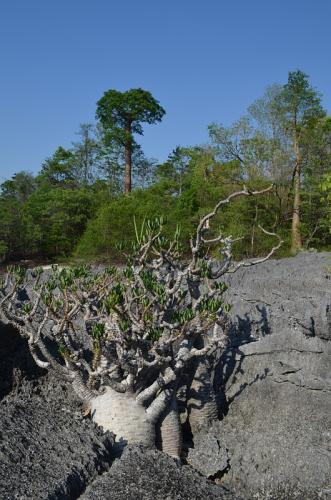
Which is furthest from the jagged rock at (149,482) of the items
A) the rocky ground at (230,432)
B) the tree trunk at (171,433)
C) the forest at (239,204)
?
the forest at (239,204)

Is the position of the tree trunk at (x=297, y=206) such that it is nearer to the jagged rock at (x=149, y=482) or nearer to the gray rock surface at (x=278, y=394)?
the gray rock surface at (x=278, y=394)

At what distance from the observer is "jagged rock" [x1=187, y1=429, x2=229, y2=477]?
6.56 metres

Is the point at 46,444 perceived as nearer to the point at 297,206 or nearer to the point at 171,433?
the point at 171,433

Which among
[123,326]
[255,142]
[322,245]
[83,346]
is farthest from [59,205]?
[123,326]

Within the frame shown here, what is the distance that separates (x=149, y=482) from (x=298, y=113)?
15.3 meters

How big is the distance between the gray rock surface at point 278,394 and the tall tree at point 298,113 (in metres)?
8.74

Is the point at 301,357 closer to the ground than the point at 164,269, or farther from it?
closer to the ground

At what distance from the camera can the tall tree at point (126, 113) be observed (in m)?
26.8

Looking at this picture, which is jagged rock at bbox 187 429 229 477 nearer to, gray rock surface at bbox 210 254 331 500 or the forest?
gray rock surface at bbox 210 254 331 500

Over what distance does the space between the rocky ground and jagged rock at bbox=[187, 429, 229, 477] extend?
1cm

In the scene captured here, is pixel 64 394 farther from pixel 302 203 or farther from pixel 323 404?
pixel 302 203

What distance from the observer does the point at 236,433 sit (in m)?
6.96

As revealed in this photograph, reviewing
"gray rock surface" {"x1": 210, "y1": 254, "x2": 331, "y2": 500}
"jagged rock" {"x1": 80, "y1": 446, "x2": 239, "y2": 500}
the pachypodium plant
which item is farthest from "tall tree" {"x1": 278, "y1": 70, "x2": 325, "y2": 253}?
"jagged rock" {"x1": 80, "y1": 446, "x2": 239, "y2": 500}

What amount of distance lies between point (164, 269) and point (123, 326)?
5.56 feet
